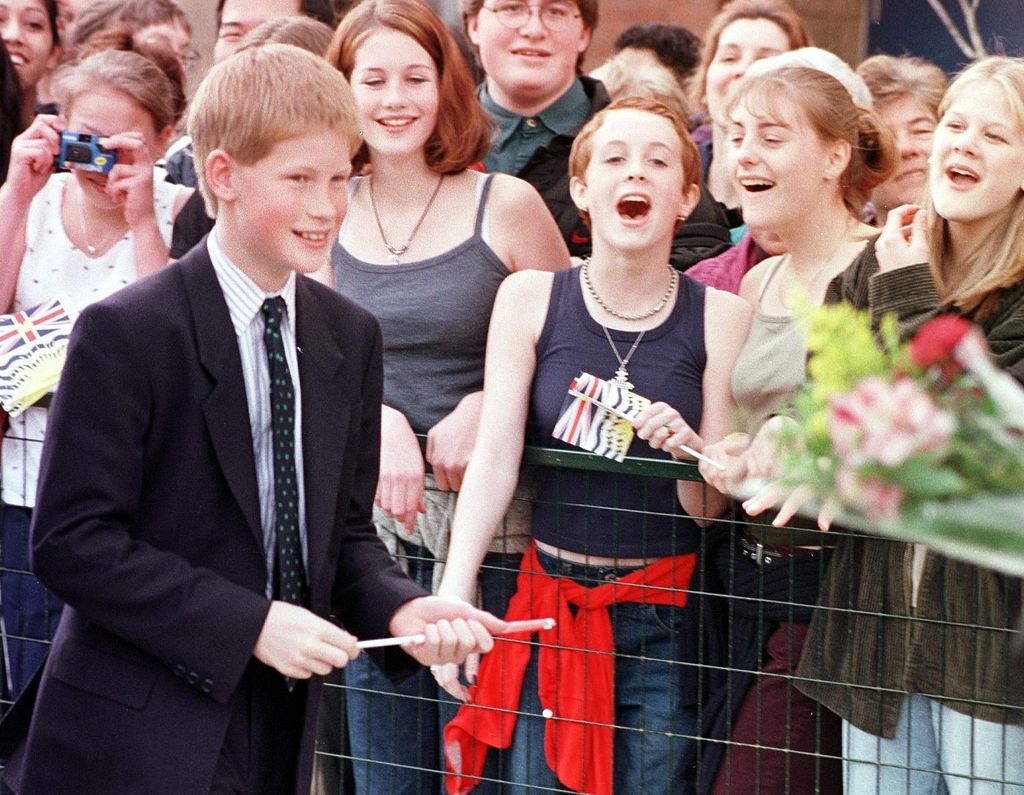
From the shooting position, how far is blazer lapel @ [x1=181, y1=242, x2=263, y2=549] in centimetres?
279

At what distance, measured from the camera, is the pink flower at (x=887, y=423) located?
1.48 metres

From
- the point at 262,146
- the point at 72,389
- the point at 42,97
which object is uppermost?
the point at 42,97

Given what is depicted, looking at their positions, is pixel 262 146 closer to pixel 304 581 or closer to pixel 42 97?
pixel 304 581

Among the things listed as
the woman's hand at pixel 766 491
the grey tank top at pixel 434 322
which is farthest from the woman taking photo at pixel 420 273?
the woman's hand at pixel 766 491

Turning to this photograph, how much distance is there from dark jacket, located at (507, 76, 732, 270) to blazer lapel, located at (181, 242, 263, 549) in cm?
196

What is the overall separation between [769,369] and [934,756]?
0.92 m

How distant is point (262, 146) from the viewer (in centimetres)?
286

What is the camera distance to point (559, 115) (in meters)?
5.05

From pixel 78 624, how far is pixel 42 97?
3502 mm

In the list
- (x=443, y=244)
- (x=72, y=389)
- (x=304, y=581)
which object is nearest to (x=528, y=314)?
(x=443, y=244)

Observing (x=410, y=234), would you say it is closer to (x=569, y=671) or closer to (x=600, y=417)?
(x=600, y=417)

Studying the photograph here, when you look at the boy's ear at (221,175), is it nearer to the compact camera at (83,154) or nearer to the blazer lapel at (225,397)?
the blazer lapel at (225,397)

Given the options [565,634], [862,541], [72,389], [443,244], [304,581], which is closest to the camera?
[72,389]

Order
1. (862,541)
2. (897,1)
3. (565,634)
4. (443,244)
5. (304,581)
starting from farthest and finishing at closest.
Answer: (897,1), (443,244), (565,634), (862,541), (304,581)
